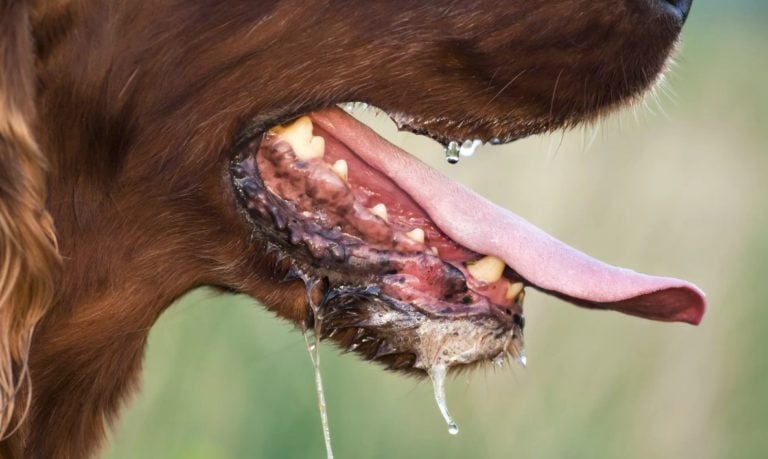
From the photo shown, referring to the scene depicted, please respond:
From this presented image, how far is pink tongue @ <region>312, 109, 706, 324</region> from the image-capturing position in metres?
2.22

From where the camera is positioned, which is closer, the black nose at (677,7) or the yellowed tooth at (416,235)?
the black nose at (677,7)

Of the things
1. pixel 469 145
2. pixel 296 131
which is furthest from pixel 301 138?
pixel 469 145

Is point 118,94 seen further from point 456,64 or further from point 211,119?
point 456,64

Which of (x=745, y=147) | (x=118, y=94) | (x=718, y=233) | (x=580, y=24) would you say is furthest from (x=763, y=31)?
(x=118, y=94)

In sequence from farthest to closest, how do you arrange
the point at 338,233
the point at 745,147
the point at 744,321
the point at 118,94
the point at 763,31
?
1. the point at 763,31
2. the point at 745,147
3. the point at 744,321
4. the point at 338,233
5. the point at 118,94

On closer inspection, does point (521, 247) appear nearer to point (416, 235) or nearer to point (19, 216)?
point (416, 235)

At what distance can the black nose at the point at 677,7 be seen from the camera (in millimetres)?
2104

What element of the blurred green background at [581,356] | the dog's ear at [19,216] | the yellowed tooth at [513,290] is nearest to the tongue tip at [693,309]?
the yellowed tooth at [513,290]

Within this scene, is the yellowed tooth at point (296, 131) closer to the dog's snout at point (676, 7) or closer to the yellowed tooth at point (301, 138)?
the yellowed tooth at point (301, 138)

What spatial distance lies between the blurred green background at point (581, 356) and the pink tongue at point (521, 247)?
1.21 meters

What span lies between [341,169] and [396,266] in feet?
0.67

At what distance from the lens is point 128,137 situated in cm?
205

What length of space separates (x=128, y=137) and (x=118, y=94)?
7 centimetres

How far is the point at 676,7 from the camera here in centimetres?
212
